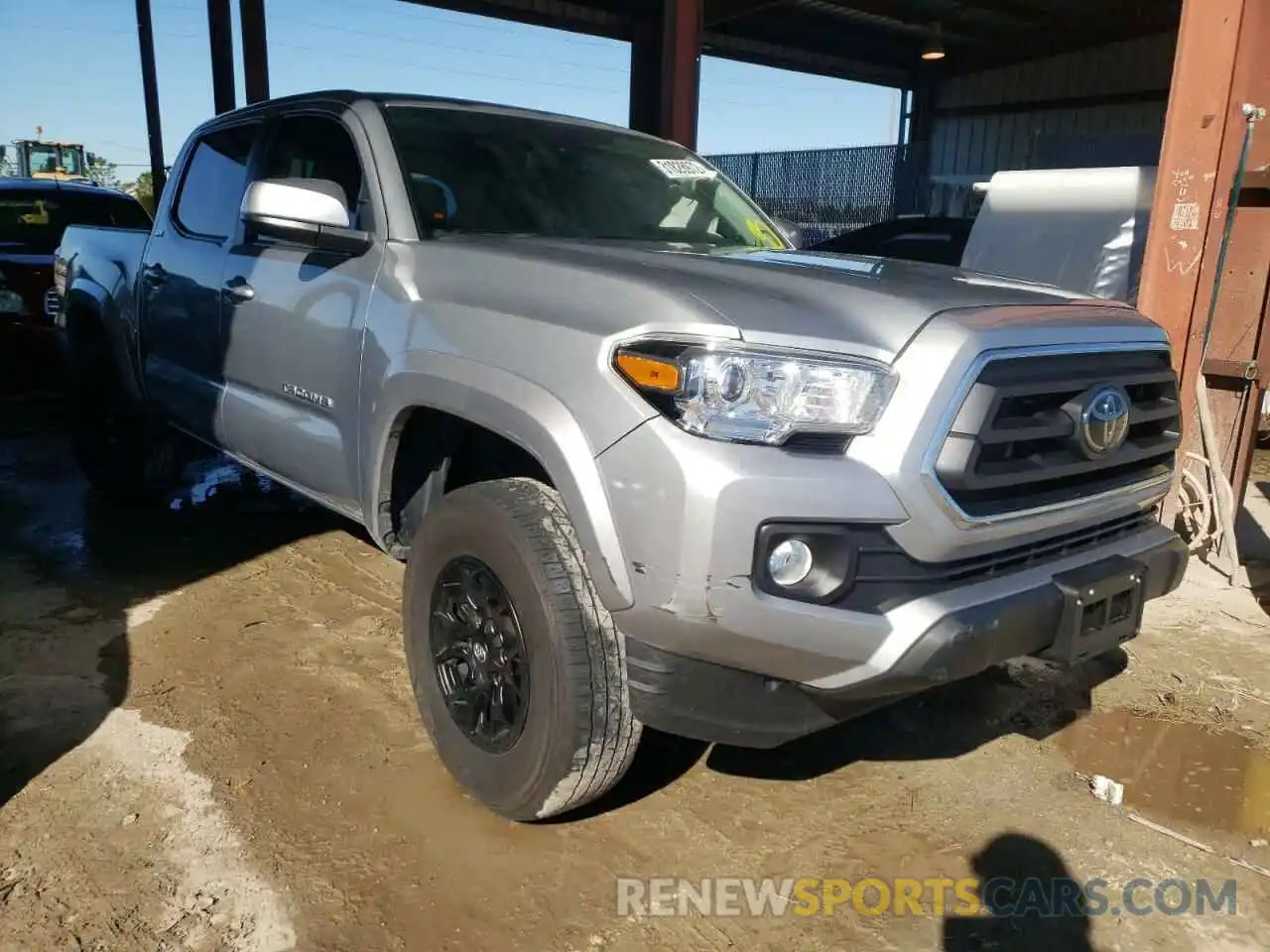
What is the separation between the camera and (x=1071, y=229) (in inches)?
242

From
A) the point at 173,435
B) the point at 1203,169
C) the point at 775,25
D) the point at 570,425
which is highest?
the point at 775,25

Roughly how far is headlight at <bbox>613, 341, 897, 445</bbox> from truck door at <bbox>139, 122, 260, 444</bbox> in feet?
7.50

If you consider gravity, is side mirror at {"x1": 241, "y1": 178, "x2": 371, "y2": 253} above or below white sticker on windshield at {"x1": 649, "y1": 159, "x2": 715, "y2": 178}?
below

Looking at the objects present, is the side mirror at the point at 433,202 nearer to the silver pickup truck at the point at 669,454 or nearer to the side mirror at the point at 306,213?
Answer: the silver pickup truck at the point at 669,454

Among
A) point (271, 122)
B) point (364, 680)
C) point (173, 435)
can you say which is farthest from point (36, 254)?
point (364, 680)

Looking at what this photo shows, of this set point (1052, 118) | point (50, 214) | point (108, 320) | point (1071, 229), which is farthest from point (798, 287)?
point (1052, 118)

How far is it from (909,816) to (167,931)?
1817mm

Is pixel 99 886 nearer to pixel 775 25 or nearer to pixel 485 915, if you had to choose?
pixel 485 915

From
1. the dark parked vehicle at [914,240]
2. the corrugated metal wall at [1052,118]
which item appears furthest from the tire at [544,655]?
the corrugated metal wall at [1052,118]

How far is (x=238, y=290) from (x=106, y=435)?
209cm

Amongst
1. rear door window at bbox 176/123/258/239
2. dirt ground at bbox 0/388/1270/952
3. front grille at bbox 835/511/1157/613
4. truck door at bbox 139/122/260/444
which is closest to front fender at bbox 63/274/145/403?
truck door at bbox 139/122/260/444

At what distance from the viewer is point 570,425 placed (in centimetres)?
211

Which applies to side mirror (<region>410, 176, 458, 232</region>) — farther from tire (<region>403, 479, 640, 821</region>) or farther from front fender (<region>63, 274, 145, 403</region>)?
front fender (<region>63, 274, 145, 403</region>)

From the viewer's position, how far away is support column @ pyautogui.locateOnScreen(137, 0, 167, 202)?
15.5 metres
